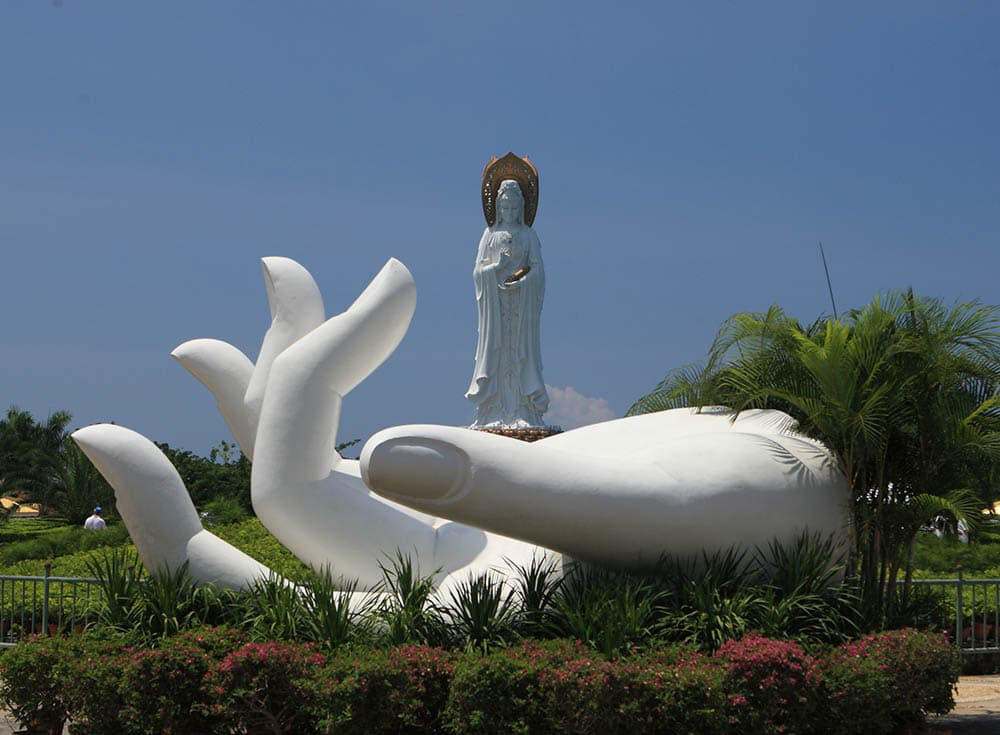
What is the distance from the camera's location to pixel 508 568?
986cm

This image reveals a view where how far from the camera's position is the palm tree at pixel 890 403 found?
8.98 m

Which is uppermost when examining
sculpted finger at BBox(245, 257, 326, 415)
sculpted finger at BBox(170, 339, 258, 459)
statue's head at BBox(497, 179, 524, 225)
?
statue's head at BBox(497, 179, 524, 225)

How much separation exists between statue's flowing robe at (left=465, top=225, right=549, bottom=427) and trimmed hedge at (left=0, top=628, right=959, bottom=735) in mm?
12397

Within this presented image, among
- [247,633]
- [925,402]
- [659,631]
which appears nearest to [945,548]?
[925,402]

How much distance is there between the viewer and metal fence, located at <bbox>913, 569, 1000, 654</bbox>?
13367 mm

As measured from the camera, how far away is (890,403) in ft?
29.6

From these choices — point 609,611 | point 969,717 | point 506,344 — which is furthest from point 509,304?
point 609,611

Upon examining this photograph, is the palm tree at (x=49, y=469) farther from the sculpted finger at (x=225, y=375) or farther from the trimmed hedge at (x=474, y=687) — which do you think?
the trimmed hedge at (x=474, y=687)

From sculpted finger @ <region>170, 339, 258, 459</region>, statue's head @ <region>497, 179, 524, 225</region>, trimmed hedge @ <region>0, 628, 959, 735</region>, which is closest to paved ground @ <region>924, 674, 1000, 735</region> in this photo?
trimmed hedge @ <region>0, 628, 959, 735</region>

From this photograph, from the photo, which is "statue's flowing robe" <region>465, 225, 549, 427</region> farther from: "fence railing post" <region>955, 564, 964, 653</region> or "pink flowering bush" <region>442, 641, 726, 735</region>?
"pink flowering bush" <region>442, 641, 726, 735</region>

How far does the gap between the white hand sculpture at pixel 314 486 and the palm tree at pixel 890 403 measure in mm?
2465

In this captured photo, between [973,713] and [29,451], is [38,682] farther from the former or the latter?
[29,451]

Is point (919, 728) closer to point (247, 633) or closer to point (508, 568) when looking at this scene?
point (508, 568)

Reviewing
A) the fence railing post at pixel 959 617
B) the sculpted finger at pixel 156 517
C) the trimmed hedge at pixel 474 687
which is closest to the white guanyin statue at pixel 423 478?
the sculpted finger at pixel 156 517
